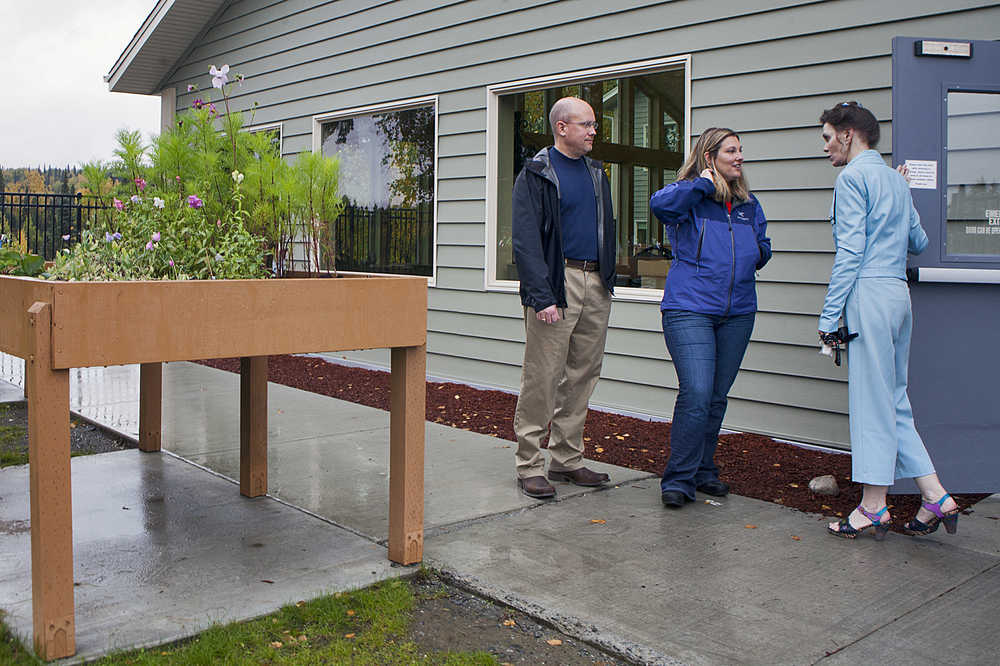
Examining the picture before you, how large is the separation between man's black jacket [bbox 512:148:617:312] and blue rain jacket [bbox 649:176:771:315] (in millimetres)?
352

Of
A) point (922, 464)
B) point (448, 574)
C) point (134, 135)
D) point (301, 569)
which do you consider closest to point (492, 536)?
point (448, 574)

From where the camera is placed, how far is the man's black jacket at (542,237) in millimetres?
4461

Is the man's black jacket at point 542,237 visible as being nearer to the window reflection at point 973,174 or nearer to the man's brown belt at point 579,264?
the man's brown belt at point 579,264

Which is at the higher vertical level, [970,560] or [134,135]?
[134,135]

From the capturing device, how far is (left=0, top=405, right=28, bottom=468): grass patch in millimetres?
5441

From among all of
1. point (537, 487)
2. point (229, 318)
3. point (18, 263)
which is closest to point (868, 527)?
point (537, 487)

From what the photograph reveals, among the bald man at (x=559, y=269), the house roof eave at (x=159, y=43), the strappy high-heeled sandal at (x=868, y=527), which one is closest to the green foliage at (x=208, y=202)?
the bald man at (x=559, y=269)

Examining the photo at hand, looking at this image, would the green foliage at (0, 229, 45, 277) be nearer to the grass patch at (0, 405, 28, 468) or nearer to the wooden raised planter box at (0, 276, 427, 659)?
the wooden raised planter box at (0, 276, 427, 659)

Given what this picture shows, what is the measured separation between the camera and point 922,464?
403 cm

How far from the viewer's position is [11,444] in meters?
5.91

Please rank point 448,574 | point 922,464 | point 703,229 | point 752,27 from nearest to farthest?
1. point 448,574
2. point 922,464
3. point 703,229
4. point 752,27

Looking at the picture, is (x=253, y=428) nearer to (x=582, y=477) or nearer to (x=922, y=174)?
(x=582, y=477)

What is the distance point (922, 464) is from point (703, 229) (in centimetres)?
144

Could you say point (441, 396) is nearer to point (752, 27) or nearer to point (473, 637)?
point (752, 27)
